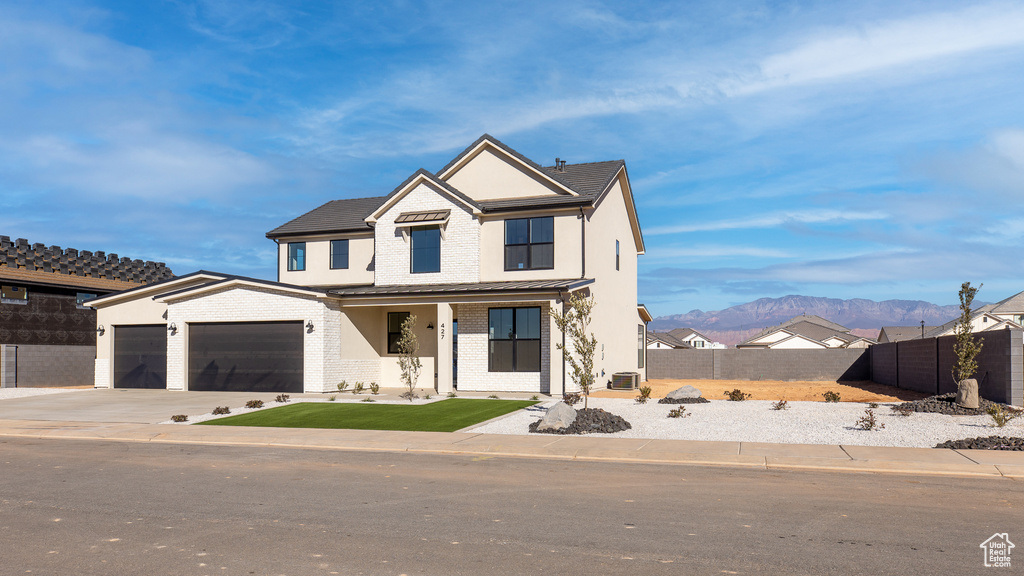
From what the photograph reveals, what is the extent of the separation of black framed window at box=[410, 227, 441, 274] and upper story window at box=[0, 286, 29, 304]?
18.8 meters

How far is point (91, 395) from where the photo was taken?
1036 inches

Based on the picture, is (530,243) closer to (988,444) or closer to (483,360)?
(483,360)

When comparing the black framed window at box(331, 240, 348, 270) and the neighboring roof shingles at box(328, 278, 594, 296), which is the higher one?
the black framed window at box(331, 240, 348, 270)

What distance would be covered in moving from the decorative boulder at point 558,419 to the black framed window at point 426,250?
11.8m

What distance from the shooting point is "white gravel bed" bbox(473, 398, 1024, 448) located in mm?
14750

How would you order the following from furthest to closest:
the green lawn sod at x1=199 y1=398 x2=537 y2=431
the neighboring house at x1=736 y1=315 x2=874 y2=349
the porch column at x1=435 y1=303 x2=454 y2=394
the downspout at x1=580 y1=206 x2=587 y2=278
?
the neighboring house at x1=736 y1=315 x2=874 y2=349 → the downspout at x1=580 y1=206 x2=587 y2=278 → the porch column at x1=435 y1=303 x2=454 y2=394 → the green lawn sod at x1=199 y1=398 x2=537 y2=431

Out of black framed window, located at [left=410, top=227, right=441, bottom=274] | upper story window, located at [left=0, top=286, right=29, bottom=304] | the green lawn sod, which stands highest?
black framed window, located at [left=410, top=227, right=441, bottom=274]

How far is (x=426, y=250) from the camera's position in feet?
90.7

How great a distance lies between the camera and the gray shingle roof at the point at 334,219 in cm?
3064

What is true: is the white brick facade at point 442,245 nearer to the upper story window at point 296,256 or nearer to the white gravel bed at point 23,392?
the upper story window at point 296,256

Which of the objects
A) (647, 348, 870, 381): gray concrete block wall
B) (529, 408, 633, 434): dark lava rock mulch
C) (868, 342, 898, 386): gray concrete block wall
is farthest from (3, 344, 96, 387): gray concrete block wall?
(868, 342, 898, 386): gray concrete block wall

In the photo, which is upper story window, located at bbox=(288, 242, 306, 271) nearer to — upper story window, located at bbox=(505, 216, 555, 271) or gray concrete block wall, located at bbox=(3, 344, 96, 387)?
upper story window, located at bbox=(505, 216, 555, 271)

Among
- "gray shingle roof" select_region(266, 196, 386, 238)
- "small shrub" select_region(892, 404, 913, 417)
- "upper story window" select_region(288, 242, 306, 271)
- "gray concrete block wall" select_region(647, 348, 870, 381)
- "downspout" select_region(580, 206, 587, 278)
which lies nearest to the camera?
"small shrub" select_region(892, 404, 913, 417)

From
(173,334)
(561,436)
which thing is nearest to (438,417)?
(561,436)
